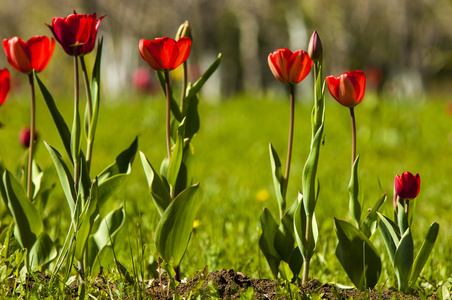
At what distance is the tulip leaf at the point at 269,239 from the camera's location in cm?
146

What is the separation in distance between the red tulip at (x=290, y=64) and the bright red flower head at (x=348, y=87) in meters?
0.08

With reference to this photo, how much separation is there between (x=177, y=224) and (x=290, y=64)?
52 centimetres

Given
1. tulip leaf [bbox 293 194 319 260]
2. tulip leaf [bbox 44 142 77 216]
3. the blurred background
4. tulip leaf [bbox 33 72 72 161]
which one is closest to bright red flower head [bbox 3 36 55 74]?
tulip leaf [bbox 33 72 72 161]

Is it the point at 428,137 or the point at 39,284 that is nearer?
the point at 39,284

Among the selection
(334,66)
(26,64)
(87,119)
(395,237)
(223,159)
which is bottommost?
(223,159)

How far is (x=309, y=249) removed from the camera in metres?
1.41

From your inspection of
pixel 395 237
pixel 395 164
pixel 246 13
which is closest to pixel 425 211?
pixel 395 164

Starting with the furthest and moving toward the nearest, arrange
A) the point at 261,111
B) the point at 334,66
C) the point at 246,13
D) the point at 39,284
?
the point at 334,66 → the point at 246,13 → the point at 261,111 → the point at 39,284

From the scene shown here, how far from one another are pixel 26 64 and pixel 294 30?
2015cm

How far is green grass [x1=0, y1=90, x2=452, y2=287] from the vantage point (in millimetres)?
2074

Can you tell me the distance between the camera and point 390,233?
4.60 ft

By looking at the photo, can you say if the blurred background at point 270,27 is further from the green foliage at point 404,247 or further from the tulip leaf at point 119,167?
the green foliage at point 404,247

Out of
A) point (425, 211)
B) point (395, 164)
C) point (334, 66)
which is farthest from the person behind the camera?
point (334, 66)

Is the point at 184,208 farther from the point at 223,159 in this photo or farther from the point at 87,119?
the point at 223,159
